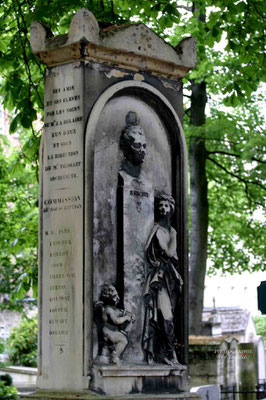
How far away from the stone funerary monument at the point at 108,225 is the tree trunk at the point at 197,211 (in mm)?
14640

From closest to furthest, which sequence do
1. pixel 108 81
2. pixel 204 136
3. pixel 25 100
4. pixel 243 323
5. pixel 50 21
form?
pixel 108 81 < pixel 25 100 < pixel 50 21 < pixel 204 136 < pixel 243 323

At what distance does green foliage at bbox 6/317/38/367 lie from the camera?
3825 cm

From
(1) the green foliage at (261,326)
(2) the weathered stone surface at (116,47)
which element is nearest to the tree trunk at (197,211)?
(1) the green foliage at (261,326)

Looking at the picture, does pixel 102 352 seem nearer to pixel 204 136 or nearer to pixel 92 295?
pixel 92 295

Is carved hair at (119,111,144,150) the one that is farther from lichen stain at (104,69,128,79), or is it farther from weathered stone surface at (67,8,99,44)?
weathered stone surface at (67,8,99,44)

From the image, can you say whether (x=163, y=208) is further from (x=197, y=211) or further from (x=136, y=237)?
(x=197, y=211)

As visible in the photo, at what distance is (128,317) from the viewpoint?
8.59 metres

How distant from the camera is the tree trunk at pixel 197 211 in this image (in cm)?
2388

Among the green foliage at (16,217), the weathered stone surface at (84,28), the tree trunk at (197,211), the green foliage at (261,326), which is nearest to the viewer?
the weathered stone surface at (84,28)

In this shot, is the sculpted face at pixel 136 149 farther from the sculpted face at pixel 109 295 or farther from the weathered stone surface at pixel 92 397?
the weathered stone surface at pixel 92 397

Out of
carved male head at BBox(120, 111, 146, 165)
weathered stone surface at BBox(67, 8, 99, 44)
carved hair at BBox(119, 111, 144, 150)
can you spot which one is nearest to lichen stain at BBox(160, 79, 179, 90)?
carved hair at BBox(119, 111, 144, 150)

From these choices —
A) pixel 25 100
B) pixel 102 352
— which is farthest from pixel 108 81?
pixel 25 100

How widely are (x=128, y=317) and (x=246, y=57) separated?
6.66 metres

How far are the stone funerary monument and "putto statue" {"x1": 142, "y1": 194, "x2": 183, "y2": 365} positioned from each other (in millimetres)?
12
